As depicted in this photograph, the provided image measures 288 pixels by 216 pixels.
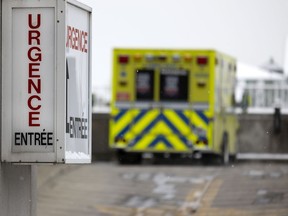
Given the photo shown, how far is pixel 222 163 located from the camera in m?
26.2

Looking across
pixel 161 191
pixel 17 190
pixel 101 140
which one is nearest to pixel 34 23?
pixel 17 190

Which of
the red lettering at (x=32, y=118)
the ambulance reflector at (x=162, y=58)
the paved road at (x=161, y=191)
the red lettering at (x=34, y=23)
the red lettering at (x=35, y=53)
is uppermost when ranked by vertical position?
the ambulance reflector at (x=162, y=58)

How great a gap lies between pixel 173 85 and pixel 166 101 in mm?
360

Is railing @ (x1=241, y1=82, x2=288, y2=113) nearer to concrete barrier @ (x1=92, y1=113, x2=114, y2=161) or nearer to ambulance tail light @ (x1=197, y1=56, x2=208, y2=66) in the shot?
concrete barrier @ (x1=92, y1=113, x2=114, y2=161)

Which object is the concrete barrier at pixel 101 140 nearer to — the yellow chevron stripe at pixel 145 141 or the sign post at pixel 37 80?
the yellow chevron stripe at pixel 145 141

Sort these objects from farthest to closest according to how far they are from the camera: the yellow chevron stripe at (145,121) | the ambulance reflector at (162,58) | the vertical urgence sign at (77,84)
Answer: the yellow chevron stripe at (145,121)
the ambulance reflector at (162,58)
the vertical urgence sign at (77,84)

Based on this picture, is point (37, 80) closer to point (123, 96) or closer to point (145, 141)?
point (123, 96)

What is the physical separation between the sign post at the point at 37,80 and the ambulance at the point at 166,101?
55.4 feet

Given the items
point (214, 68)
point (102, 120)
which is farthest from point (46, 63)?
point (102, 120)

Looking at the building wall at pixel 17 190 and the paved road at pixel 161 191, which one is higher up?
the building wall at pixel 17 190

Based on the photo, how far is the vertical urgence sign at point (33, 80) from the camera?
7.29m

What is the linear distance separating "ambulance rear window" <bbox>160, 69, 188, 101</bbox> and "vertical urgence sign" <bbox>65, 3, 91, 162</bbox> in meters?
16.6

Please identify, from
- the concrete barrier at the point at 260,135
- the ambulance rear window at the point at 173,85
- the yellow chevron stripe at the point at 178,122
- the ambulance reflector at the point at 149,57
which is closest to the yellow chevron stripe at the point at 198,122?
the yellow chevron stripe at the point at 178,122

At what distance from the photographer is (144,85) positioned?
2478cm
